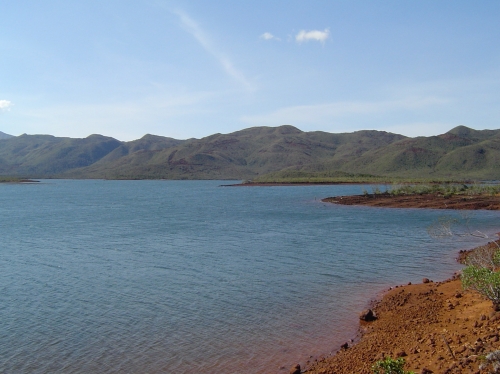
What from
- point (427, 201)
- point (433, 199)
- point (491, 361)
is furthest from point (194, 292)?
point (433, 199)

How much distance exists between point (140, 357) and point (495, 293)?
9581mm

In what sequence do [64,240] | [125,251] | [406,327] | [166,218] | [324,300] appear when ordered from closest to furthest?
1. [406,327]
2. [324,300]
3. [125,251]
4. [64,240]
5. [166,218]

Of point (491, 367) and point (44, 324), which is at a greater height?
point (491, 367)

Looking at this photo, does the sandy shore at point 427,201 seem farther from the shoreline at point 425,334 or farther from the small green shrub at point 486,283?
the small green shrub at point 486,283

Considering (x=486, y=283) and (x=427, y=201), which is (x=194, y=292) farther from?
(x=427, y=201)

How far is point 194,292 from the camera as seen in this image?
58.5 feet

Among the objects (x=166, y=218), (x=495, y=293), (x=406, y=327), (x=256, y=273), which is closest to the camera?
(x=495, y=293)

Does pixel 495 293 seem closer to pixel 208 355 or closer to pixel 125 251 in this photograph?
pixel 208 355

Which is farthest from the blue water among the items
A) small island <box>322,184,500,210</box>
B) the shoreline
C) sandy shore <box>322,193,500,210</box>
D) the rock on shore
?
small island <box>322,184,500,210</box>

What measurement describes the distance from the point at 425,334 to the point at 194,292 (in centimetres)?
933

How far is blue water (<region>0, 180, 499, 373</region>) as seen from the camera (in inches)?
478

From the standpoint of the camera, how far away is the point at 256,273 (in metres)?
20.7

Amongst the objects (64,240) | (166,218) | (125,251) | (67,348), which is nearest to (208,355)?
(67,348)

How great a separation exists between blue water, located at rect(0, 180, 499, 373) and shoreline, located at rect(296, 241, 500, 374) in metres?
0.84
